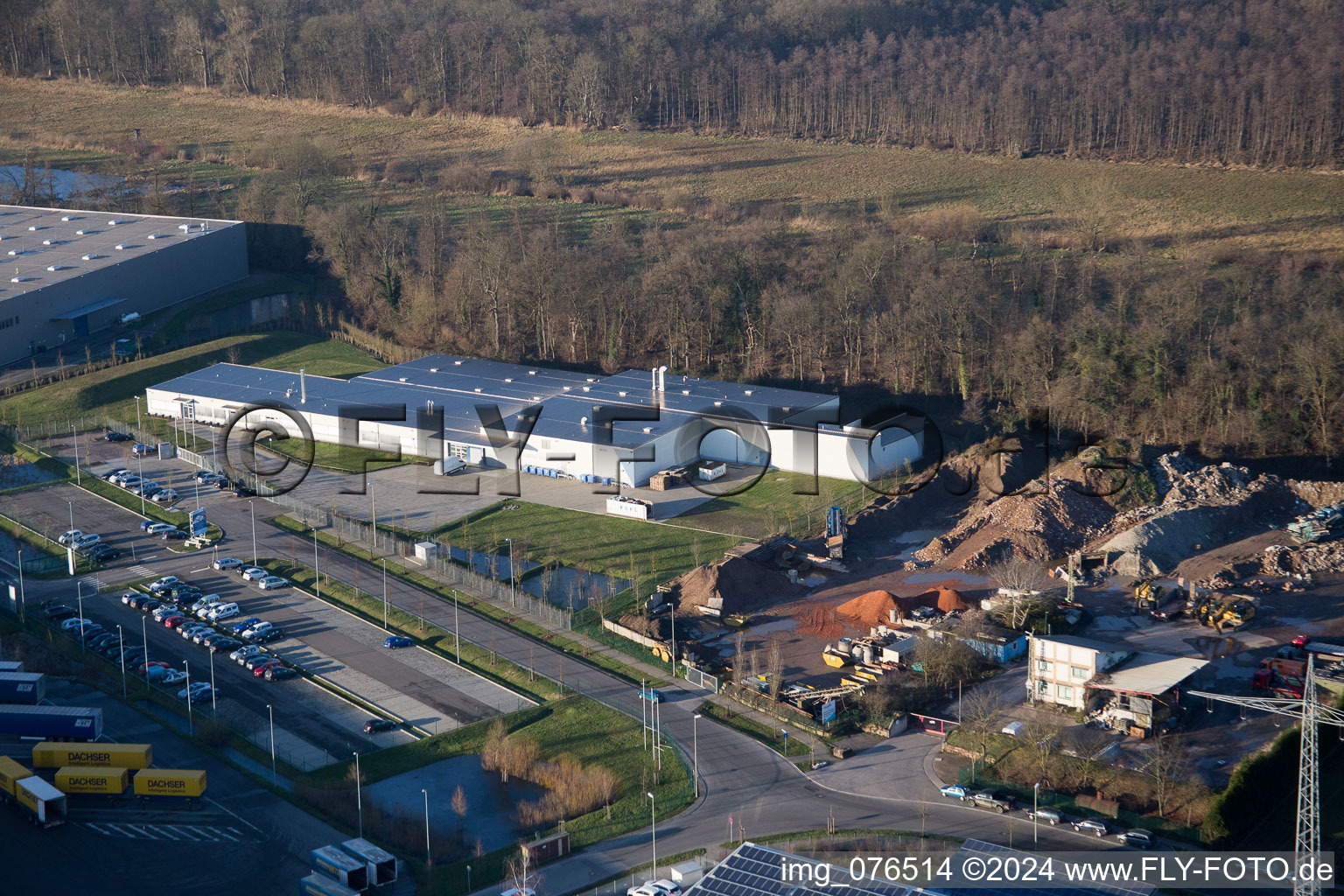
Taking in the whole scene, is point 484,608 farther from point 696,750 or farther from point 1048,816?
point 1048,816

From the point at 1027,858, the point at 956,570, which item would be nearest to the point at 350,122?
the point at 956,570

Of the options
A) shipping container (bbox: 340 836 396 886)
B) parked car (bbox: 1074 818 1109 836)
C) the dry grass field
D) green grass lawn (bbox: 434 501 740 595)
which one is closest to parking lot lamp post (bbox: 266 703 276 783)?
shipping container (bbox: 340 836 396 886)

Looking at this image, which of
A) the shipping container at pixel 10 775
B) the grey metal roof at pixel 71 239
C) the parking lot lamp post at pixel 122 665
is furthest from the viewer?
the grey metal roof at pixel 71 239

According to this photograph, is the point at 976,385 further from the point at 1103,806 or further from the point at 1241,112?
the point at 1241,112

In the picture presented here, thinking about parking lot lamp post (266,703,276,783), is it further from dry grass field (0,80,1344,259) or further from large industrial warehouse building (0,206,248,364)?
dry grass field (0,80,1344,259)

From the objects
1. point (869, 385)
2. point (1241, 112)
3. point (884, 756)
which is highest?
point (1241, 112)

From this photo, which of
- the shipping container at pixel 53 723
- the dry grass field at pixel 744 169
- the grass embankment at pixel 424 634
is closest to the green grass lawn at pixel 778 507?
the grass embankment at pixel 424 634

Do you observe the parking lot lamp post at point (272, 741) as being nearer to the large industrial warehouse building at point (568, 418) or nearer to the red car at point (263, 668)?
the red car at point (263, 668)
